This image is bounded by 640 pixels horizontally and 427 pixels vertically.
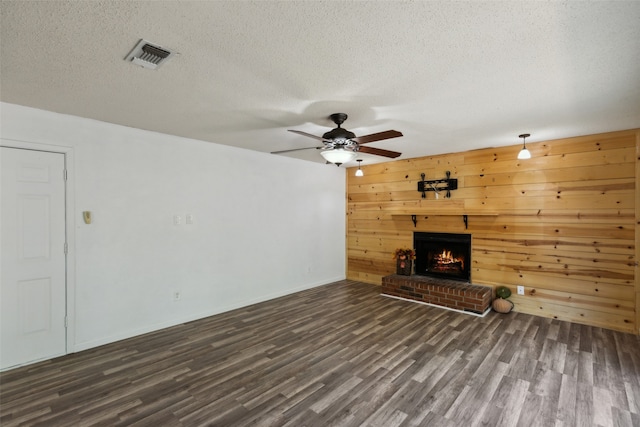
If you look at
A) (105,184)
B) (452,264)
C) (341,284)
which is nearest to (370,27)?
(105,184)

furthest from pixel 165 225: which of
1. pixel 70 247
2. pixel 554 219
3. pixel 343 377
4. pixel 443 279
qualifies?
pixel 554 219

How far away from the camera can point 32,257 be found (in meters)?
2.93

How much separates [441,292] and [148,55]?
14.9 ft

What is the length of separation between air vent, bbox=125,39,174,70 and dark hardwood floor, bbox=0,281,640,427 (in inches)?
97.3

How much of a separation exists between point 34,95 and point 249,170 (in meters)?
2.55

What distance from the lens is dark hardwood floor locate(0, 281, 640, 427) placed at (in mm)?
2160

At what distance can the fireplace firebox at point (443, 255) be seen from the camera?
16.0 ft

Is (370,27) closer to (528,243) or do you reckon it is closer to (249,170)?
(249,170)

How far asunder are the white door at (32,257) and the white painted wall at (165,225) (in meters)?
0.12

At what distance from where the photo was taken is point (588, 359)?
2.97 m

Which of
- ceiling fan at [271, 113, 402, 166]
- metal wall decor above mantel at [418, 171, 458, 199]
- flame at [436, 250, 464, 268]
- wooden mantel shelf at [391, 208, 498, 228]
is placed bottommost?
flame at [436, 250, 464, 268]

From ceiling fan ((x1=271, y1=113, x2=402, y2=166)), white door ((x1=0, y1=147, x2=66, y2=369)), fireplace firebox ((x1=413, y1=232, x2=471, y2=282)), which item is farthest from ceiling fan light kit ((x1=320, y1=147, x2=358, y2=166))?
fireplace firebox ((x1=413, y1=232, x2=471, y2=282))

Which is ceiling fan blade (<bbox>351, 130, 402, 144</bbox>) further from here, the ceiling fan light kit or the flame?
the flame

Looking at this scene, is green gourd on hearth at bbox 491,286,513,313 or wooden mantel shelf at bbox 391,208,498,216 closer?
green gourd on hearth at bbox 491,286,513,313
